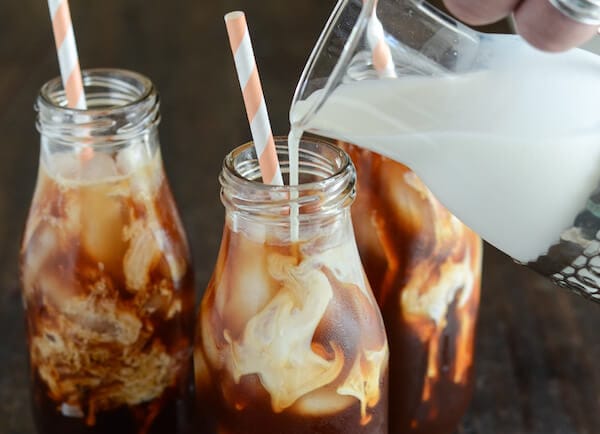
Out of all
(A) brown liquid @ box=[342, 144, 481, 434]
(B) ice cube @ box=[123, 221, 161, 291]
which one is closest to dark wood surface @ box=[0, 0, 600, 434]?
(A) brown liquid @ box=[342, 144, 481, 434]

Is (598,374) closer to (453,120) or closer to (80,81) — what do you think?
(453,120)

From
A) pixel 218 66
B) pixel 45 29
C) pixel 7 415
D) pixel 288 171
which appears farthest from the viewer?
pixel 45 29

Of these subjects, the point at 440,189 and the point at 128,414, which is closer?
the point at 440,189

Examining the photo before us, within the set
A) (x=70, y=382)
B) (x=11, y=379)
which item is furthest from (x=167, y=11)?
(x=70, y=382)

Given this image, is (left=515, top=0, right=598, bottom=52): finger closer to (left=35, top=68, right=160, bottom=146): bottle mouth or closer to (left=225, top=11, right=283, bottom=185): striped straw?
(left=225, top=11, right=283, bottom=185): striped straw

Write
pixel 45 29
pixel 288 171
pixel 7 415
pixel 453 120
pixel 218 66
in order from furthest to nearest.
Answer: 1. pixel 45 29
2. pixel 218 66
3. pixel 7 415
4. pixel 288 171
5. pixel 453 120

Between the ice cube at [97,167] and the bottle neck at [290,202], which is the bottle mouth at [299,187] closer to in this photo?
the bottle neck at [290,202]

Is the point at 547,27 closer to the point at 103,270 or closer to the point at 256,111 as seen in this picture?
the point at 256,111
